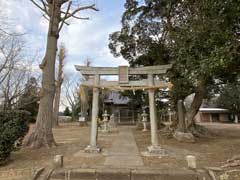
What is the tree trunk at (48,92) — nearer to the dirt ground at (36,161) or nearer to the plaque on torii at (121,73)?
the dirt ground at (36,161)

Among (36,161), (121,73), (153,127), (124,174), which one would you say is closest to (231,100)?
(153,127)

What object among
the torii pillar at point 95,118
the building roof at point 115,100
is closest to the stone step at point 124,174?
the torii pillar at point 95,118

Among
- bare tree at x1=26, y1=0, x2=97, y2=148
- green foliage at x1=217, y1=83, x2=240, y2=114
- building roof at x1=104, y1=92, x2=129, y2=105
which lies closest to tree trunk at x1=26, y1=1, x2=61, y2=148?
bare tree at x1=26, y1=0, x2=97, y2=148

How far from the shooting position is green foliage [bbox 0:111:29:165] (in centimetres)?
731

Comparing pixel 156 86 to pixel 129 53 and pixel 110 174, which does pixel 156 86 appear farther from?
pixel 129 53

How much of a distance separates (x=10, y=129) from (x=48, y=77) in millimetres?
3727

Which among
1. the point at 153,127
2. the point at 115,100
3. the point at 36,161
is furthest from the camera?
the point at 115,100

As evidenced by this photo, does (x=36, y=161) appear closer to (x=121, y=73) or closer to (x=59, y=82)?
(x=121, y=73)

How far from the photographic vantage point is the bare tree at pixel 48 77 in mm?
10298

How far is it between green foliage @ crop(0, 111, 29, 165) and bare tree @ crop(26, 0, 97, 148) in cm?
209

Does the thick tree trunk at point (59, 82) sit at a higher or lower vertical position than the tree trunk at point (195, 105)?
higher

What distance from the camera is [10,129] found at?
7512 millimetres

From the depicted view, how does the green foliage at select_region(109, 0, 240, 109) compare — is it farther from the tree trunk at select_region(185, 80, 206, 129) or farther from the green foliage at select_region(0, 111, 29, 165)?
the green foliage at select_region(0, 111, 29, 165)

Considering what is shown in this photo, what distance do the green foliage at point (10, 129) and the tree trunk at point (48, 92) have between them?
2.07 m
